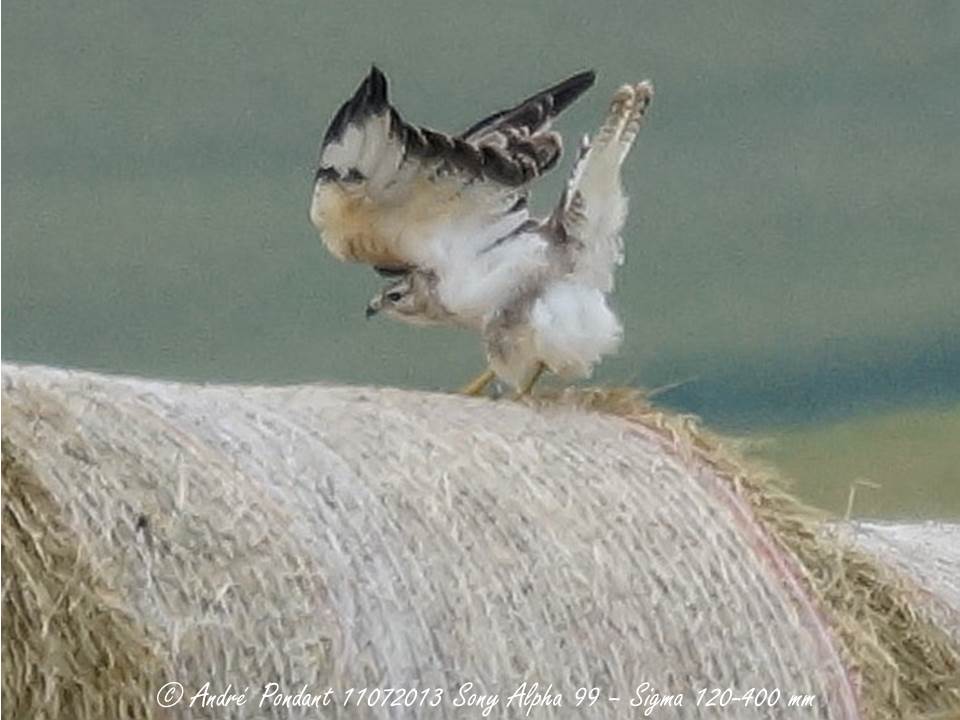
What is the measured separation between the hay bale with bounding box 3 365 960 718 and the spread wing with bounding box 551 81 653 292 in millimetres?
132

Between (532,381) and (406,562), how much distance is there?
1.24 ft

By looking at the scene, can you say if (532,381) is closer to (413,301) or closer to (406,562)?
(413,301)

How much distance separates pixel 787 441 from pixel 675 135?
0.38m

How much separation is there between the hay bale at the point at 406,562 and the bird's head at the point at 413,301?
0.17 metres

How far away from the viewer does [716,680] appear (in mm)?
1670

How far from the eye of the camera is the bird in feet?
6.30

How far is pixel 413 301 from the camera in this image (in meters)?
1.99

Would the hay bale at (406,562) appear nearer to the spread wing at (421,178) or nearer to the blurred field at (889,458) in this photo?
the spread wing at (421,178)

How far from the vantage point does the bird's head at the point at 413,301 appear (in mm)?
1967

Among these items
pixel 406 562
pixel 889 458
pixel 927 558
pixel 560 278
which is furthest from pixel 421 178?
pixel 889 458

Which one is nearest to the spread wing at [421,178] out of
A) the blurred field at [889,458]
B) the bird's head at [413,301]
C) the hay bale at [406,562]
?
the bird's head at [413,301]

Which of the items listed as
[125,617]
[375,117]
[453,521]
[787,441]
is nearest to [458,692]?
[453,521]

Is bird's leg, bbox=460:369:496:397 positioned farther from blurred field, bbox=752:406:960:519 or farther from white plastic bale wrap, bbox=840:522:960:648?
blurred field, bbox=752:406:960:519

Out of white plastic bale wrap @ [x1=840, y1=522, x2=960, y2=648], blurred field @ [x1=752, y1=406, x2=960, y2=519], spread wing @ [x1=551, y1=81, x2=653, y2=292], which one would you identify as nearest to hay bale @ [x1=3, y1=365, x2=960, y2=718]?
white plastic bale wrap @ [x1=840, y1=522, x2=960, y2=648]
